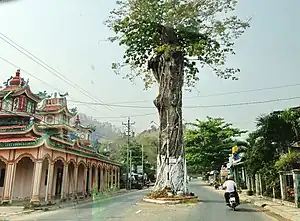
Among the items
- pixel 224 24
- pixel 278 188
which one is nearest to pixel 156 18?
pixel 224 24

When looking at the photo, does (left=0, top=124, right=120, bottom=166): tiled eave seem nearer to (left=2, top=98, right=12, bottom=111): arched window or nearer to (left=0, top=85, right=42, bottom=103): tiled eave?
(left=2, top=98, right=12, bottom=111): arched window

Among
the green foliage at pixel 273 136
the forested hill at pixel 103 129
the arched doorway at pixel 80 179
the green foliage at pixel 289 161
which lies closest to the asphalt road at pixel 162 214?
the green foliage at pixel 289 161

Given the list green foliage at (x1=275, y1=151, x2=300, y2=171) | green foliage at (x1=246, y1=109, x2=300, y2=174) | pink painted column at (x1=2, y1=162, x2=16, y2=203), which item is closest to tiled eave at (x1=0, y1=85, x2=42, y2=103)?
pink painted column at (x1=2, y1=162, x2=16, y2=203)

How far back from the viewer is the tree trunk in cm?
1377

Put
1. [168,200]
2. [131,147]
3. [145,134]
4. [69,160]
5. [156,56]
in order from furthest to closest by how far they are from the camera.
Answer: [145,134] → [131,147] → [69,160] → [156,56] → [168,200]

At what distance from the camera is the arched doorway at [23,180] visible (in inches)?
679

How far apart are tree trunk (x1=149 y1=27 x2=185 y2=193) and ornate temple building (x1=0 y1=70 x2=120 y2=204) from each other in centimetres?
570

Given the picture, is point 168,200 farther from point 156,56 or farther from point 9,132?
point 9,132

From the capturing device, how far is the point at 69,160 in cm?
1877

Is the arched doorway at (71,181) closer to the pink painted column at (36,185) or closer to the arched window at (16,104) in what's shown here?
the arched window at (16,104)

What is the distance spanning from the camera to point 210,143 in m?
31.6

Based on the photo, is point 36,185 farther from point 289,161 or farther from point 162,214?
point 289,161

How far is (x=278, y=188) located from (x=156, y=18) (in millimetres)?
8647

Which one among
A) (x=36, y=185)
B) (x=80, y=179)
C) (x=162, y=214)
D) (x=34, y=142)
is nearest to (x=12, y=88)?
(x=34, y=142)
